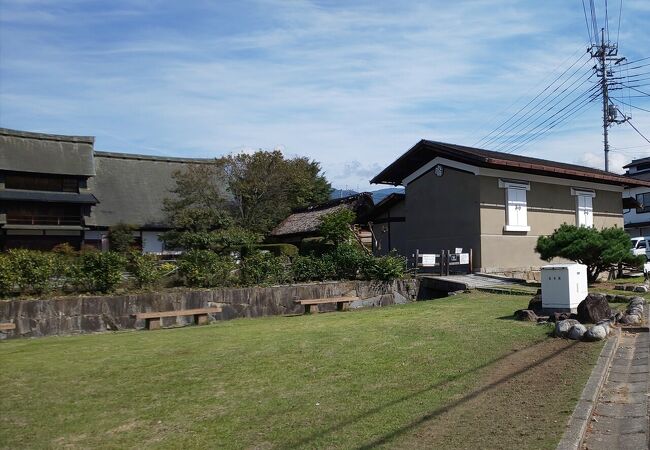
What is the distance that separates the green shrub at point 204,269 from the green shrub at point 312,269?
212cm

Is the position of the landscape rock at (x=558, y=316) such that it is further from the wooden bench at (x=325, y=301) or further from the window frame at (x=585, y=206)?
the window frame at (x=585, y=206)

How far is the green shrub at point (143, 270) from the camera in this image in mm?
14734

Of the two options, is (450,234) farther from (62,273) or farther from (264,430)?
(264,430)

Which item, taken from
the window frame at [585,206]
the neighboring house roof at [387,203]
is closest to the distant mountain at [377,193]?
the neighboring house roof at [387,203]

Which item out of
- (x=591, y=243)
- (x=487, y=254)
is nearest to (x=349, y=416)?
(x=591, y=243)

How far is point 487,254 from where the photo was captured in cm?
2044

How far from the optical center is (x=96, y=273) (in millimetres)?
13945

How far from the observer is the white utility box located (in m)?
10.7

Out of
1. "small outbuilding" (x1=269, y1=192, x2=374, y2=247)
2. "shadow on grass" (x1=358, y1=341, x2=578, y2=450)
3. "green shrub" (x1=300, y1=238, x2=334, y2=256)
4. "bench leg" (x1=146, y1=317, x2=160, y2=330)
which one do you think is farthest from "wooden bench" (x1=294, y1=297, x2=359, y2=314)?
"small outbuilding" (x1=269, y1=192, x2=374, y2=247)

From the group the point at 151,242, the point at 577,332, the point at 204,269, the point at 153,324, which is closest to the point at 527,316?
the point at 577,332

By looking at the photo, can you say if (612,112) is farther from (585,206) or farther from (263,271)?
(263,271)

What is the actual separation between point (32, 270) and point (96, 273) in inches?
55.4

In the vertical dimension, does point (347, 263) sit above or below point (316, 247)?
below

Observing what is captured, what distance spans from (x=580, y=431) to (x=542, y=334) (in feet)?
14.6
